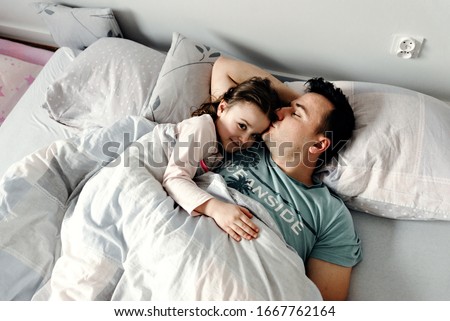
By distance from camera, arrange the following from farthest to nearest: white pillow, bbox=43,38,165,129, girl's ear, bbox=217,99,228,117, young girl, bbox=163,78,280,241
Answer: white pillow, bbox=43,38,165,129, girl's ear, bbox=217,99,228,117, young girl, bbox=163,78,280,241

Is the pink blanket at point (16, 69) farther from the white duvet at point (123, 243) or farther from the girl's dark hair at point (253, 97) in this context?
the girl's dark hair at point (253, 97)

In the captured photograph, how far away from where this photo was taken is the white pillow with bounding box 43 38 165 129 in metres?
1.38

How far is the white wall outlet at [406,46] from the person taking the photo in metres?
1.28

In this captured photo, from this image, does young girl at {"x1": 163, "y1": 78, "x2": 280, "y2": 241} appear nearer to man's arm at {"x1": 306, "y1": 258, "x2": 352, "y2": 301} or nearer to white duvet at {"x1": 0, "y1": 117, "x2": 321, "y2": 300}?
white duvet at {"x1": 0, "y1": 117, "x2": 321, "y2": 300}

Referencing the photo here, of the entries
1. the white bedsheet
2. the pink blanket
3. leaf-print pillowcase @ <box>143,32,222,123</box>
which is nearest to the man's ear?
leaf-print pillowcase @ <box>143,32,222,123</box>

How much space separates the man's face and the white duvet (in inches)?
8.9

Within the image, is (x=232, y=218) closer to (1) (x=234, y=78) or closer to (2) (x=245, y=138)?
(2) (x=245, y=138)

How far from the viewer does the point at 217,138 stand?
4.11 ft

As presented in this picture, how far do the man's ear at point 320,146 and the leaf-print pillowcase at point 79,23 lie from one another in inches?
40.4

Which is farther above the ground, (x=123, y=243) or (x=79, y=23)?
(x=79, y=23)

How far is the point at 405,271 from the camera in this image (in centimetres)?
109

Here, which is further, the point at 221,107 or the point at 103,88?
the point at 103,88

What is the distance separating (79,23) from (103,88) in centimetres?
42

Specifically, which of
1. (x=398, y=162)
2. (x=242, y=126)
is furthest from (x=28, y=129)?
(x=398, y=162)
